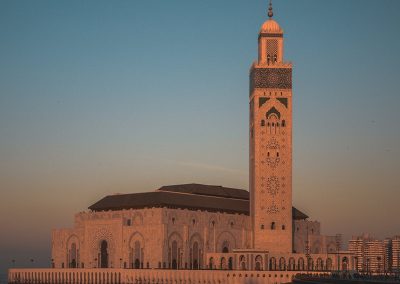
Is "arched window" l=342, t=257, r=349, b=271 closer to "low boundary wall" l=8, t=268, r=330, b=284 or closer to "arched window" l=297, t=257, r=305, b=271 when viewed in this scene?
"arched window" l=297, t=257, r=305, b=271

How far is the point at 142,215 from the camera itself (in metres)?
143

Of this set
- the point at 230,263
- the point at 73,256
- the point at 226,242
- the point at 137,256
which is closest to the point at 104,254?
the point at 137,256

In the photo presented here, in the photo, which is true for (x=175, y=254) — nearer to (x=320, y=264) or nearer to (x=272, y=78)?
(x=320, y=264)

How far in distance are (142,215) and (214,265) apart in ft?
44.9

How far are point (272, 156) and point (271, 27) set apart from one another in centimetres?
2031

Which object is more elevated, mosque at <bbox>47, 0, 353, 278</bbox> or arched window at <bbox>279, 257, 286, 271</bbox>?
mosque at <bbox>47, 0, 353, 278</bbox>

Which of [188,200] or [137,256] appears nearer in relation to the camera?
[137,256]

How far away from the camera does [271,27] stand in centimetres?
14425

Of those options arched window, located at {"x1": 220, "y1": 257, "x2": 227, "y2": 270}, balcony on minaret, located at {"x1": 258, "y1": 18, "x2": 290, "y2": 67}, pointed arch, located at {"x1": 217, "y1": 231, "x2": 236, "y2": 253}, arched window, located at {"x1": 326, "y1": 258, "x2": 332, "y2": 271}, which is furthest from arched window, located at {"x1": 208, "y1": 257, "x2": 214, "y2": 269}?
balcony on minaret, located at {"x1": 258, "y1": 18, "x2": 290, "y2": 67}

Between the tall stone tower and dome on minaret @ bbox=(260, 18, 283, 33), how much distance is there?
4.82 m

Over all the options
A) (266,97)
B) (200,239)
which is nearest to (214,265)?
(200,239)

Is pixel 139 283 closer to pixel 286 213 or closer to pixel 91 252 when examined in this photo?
pixel 91 252

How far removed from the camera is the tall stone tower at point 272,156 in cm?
14125

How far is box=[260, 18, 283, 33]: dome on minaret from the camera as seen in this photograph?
14388 cm
